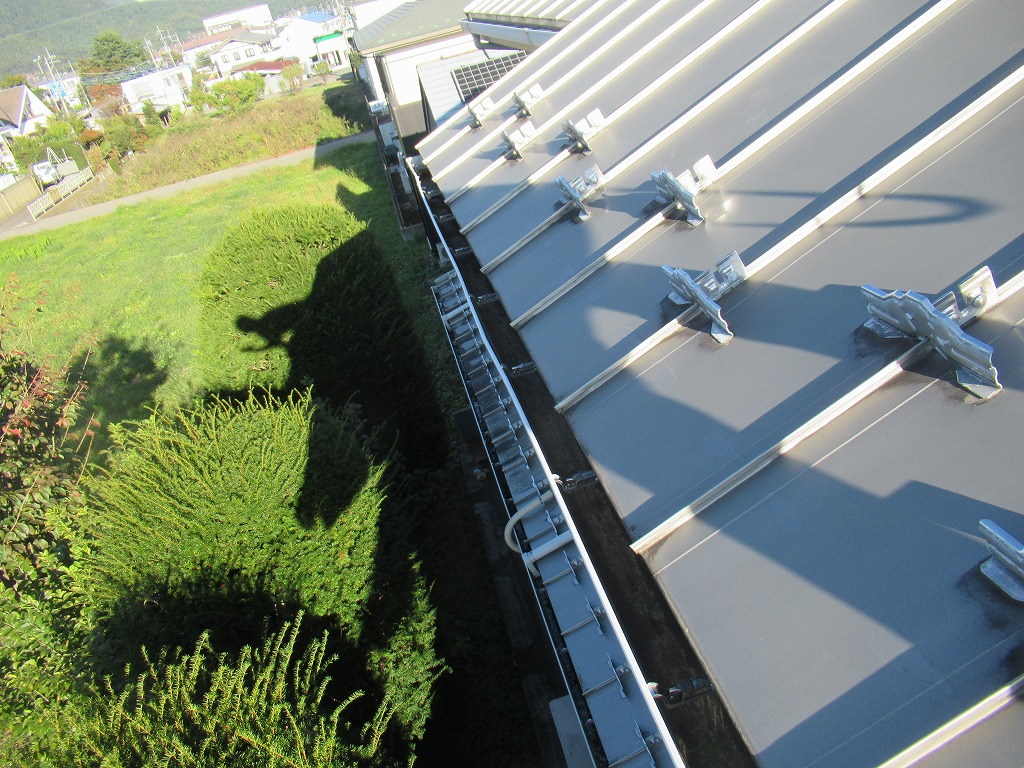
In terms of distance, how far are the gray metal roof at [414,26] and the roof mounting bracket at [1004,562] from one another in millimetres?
23539

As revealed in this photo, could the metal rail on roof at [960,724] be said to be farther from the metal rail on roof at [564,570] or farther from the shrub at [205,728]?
the shrub at [205,728]

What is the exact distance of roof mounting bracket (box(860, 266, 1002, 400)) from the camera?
9.62 feet

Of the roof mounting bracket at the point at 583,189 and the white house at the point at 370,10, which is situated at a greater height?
the white house at the point at 370,10

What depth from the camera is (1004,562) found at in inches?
99.0

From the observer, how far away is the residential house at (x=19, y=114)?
6216cm

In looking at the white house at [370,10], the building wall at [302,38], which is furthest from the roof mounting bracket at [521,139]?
the building wall at [302,38]

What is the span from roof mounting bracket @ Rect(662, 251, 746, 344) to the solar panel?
9.21m

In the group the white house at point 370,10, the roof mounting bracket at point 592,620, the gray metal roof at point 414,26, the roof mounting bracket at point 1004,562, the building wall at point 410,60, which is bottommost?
the roof mounting bracket at point 592,620

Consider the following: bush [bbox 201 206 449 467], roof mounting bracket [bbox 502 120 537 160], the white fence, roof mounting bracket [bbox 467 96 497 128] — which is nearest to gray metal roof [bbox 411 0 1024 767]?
roof mounting bracket [bbox 502 120 537 160]

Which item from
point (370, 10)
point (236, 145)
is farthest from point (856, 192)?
point (236, 145)

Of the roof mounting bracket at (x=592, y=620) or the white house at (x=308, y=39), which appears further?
the white house at (x=308, y=39)

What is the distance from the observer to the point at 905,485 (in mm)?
2965

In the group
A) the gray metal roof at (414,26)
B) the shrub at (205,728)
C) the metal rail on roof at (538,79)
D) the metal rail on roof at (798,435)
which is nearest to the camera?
the metal rail on roof at (798,435)

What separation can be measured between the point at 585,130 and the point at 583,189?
1320 millimetres
